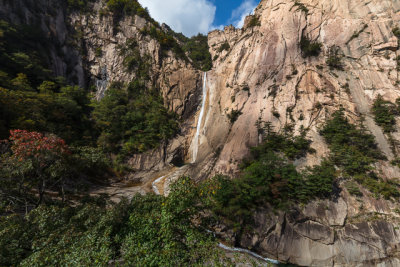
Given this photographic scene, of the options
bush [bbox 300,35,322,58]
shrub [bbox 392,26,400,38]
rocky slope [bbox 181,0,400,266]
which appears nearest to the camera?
rocky slope [bbox 181,0,400,266]

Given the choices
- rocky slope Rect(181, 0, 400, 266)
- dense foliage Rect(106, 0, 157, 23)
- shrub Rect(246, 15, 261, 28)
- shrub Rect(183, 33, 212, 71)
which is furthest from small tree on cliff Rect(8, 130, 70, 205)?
dense foliage Rect(106, 0, 157, 23)

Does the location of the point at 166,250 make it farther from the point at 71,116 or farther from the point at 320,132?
the point at 71,116

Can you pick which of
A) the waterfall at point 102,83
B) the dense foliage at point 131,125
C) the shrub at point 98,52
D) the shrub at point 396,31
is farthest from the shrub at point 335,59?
the shrub at point 98,52

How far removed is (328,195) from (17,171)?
57.5 feet

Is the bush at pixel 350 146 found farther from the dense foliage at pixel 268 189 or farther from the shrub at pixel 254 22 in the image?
the shrub at pixel 254 22

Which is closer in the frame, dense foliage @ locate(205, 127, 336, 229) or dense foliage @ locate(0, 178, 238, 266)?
dense foliage @ locate(0, 178, 238, 266)

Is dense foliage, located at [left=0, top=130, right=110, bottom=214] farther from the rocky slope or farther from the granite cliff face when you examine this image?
the rocky slope

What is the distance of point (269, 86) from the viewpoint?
20.6 metres

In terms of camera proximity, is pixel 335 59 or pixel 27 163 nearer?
pixel 27 163

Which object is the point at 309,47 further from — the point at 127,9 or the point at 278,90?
the point at 127,9

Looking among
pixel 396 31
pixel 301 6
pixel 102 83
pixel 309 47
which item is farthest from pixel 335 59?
pixel 102 83

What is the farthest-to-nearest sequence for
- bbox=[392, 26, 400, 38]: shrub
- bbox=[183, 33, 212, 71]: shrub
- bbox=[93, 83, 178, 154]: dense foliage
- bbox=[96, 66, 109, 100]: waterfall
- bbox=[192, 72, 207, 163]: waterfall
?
bbox=[183, 33, 212, 71]: shrub
bbox=[96, 66, 109, 100]: waterfall
bbox=[192, 72, 207, 163]: waterfall
bbox=[93, 83, 178, 154]: dense foliage
bbox=[392, 26, 400, 38]: shrub

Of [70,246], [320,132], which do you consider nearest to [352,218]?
[320,132]

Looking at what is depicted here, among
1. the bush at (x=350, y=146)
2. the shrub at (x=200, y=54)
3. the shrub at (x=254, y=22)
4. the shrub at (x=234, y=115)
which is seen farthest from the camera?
the shrub at (x=200, y=54)
